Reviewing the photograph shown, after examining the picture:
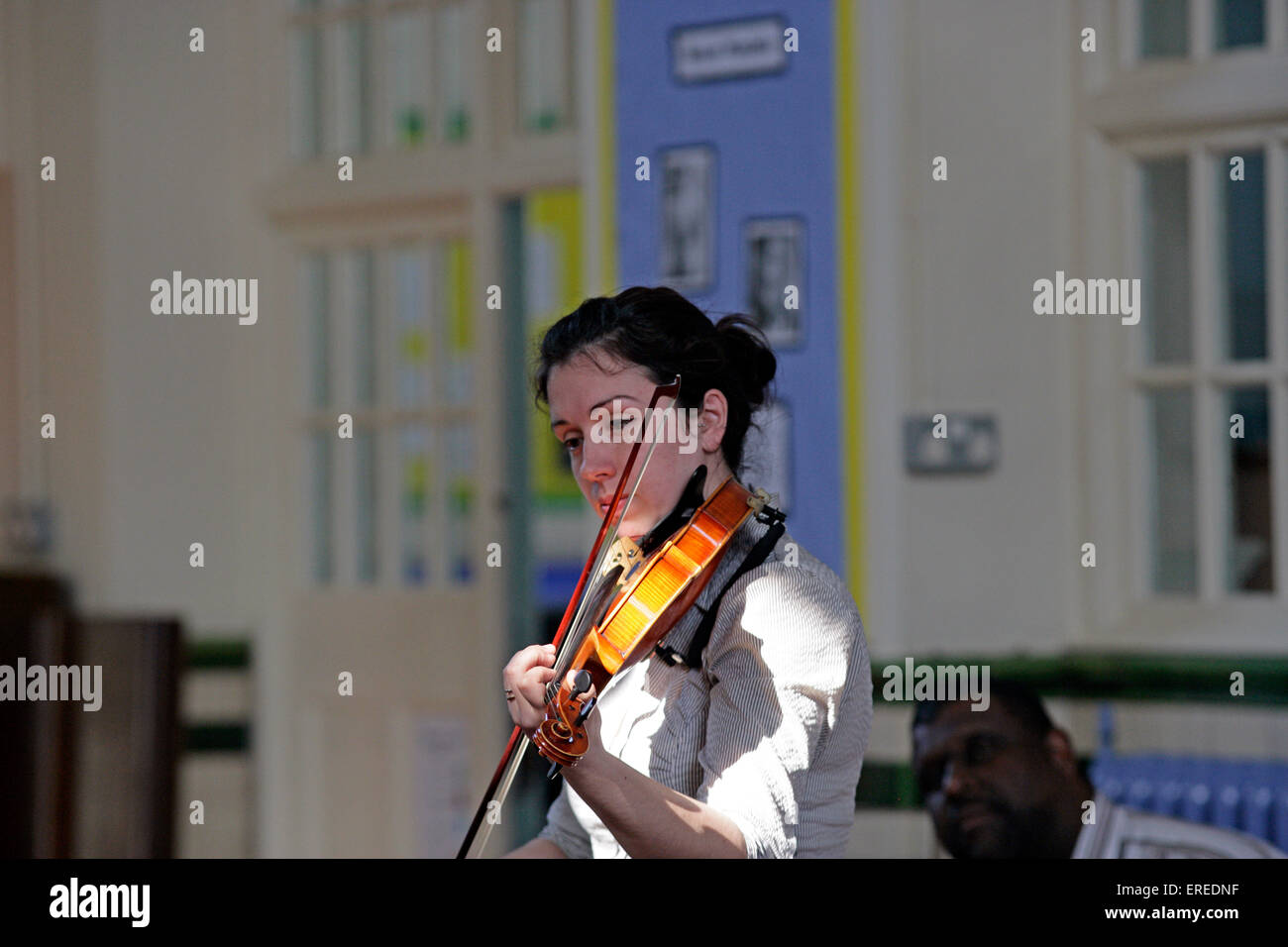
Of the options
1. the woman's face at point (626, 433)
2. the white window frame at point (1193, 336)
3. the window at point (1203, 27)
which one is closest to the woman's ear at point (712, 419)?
the woman's face at point (626, 433)

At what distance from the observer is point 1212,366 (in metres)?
3.03

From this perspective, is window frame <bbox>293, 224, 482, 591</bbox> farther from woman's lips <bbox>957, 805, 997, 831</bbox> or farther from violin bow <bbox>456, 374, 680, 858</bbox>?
violin bow <bbox>456, 374, 680, 858</bbox>

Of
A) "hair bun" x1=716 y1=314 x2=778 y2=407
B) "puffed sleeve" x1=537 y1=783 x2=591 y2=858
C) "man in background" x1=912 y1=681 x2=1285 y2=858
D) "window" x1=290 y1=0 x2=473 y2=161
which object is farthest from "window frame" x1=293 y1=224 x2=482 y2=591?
"hair bun" x1=716 y1=314 x2=778 y2=407

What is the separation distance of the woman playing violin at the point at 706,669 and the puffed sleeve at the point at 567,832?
1.2 inches

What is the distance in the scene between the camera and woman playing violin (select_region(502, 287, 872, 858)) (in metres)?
1.21

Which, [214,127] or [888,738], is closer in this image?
[888,738]

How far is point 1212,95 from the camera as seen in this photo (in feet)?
9.83

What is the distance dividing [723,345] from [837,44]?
71.6 inches

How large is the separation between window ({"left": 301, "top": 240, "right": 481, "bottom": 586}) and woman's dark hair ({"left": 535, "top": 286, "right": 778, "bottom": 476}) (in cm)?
233

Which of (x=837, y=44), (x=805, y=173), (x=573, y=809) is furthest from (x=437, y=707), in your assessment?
(x=573, y=809)

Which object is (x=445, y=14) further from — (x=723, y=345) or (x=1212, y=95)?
(x=723, y=345)

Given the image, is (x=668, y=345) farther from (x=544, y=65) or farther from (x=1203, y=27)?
(x=544, y=65)

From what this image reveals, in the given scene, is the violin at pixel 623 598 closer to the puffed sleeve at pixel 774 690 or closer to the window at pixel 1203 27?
the puffed sleeve at pixel 774 690

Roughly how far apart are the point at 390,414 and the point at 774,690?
108 inches
